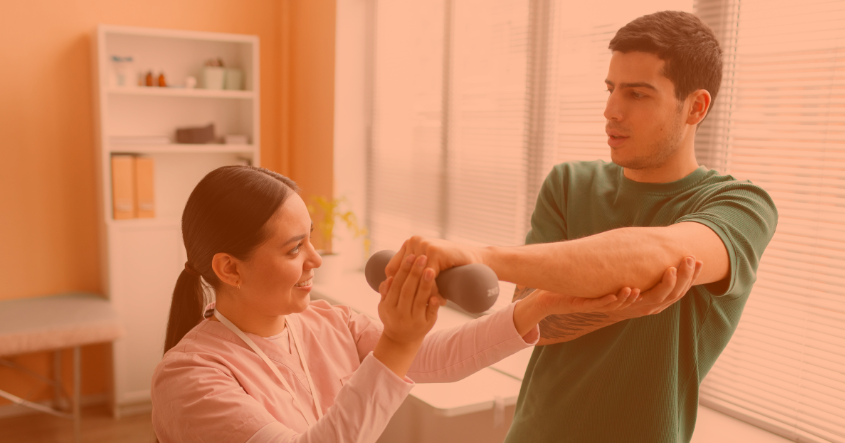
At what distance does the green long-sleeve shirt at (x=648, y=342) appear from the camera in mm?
1136

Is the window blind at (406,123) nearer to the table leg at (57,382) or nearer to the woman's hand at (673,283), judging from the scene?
the table leg at (57,382)

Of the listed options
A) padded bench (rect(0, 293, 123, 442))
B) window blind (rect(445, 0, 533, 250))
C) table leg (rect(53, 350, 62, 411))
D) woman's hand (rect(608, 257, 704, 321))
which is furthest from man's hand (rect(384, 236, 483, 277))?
table leg (rect(53, 350, 62, 411))

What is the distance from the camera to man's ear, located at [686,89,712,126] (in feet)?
4.19

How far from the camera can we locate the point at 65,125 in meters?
3.69

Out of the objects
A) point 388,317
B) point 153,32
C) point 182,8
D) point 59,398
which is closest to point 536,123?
point 388,317

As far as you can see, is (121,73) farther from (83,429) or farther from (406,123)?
(83,429)

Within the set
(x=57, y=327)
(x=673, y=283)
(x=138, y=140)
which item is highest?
(x=138, y=140)

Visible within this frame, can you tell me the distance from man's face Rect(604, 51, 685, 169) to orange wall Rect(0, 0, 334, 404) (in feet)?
8.84

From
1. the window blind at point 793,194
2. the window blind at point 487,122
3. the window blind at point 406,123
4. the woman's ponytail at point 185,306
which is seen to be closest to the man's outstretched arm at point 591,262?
the woman's ponytail at point 185,306

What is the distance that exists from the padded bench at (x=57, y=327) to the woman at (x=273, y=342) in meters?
2.17

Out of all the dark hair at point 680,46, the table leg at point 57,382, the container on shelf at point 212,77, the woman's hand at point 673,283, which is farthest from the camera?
the container on shelf at point 212,77

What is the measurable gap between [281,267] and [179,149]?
273 centimetres

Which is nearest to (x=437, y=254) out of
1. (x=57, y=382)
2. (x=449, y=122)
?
(x=449, y=122)

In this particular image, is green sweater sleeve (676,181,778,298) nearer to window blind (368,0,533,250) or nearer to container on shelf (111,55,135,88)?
window blind (368,0,533,250)
